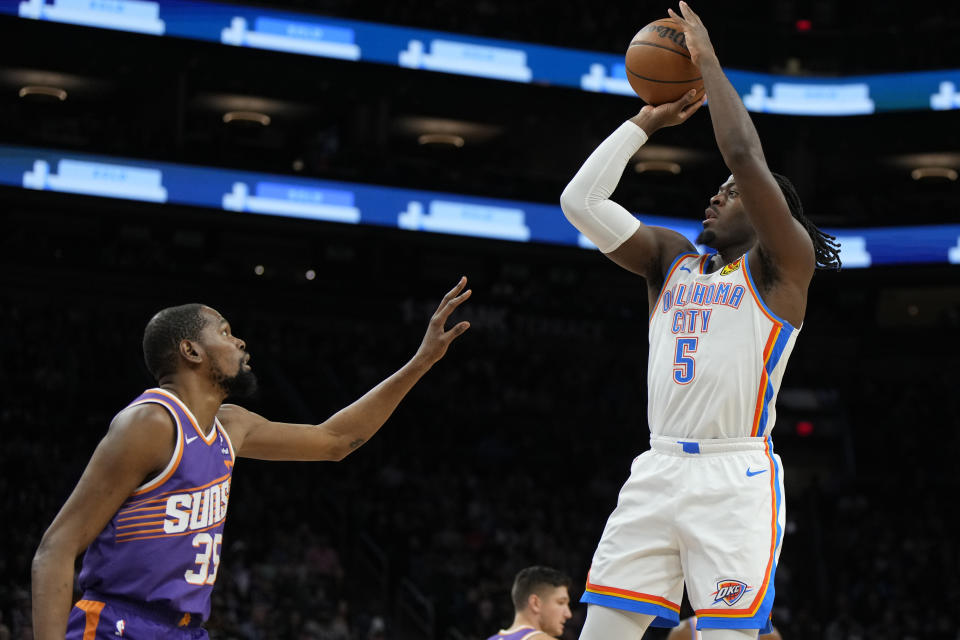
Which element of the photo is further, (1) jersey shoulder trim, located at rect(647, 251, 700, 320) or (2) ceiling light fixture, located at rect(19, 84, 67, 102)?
(2) ceiling light fixture, located at rect(19, 84, 67, 102)

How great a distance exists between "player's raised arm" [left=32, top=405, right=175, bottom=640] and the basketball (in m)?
2.01

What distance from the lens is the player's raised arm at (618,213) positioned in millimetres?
4031

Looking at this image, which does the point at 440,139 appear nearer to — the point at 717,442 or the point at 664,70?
the point at 664,70

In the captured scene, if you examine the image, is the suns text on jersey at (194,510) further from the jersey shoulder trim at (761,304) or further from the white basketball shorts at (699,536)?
the jersey shoulder trim at (761,304)

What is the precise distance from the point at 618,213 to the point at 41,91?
64.4 ft

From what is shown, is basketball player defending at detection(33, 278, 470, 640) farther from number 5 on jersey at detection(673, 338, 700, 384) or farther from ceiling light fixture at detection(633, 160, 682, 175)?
ceiling light fixture at detection(633, 160, 682, 175)

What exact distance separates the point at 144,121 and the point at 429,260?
5.82 meters

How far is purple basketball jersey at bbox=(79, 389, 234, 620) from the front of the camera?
11.2 ft

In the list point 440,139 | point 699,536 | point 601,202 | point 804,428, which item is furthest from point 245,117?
point 699,536

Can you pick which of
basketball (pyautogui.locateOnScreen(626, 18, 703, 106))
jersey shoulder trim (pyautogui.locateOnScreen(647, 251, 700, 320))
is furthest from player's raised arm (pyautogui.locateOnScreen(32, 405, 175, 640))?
basketball (pyautogui.locateOnScreen(626, 18, 703, 106))

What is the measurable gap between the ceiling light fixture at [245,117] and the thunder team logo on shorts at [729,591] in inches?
797

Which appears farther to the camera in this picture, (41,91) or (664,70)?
(41,91)

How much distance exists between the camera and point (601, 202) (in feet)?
13.3

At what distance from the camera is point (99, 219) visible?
21.8m
